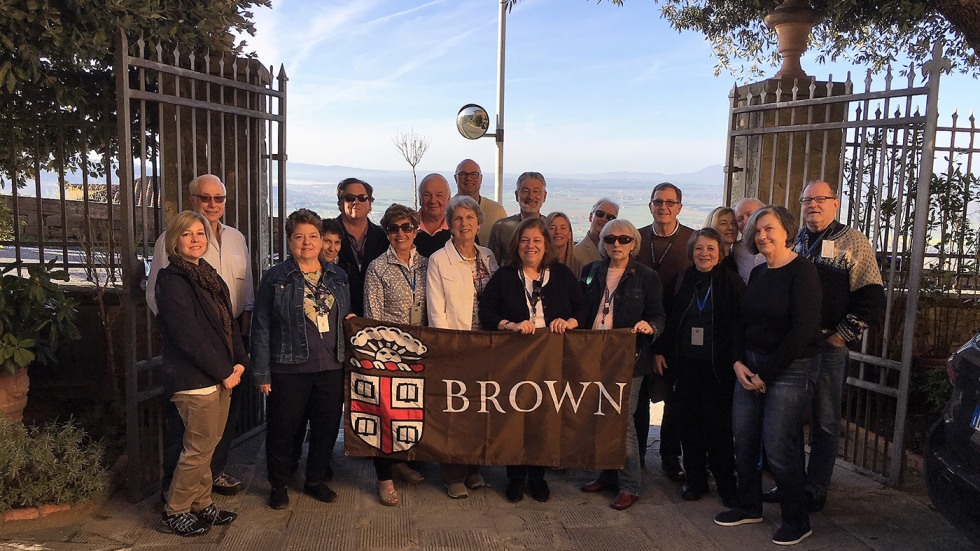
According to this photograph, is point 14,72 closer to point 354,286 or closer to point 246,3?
point 246,3

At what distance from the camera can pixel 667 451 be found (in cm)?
482

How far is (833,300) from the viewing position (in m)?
4.04

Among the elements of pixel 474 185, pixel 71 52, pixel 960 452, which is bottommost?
pixel 960 452

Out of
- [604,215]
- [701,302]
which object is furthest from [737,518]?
[604,215]

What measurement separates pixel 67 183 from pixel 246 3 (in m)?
2.04

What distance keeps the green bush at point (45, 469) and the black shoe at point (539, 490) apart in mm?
2580

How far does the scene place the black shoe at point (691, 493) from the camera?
4.43 meters

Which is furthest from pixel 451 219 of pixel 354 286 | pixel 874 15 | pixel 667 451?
pixel 874 15

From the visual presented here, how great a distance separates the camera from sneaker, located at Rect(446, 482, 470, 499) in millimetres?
4391

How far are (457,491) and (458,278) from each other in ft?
4.40

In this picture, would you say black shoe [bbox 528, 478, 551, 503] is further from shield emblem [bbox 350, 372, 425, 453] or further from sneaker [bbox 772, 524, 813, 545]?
sneaker [bbox 772, 524, 813, 545]

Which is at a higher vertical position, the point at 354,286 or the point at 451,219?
the point at 451,219

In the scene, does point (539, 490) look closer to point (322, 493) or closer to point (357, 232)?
point (322, 493)

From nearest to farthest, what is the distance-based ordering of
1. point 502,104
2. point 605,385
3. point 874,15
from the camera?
point 605,385
point 874,15
point 502,104
